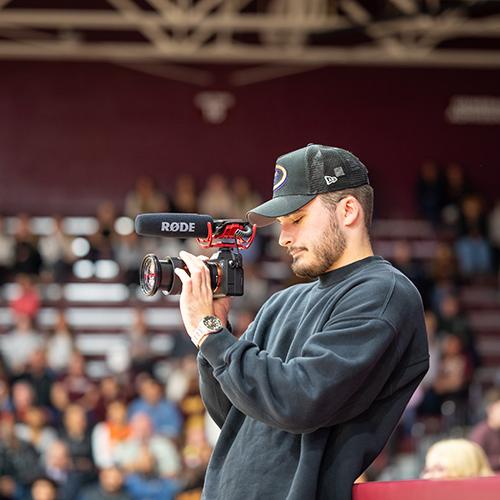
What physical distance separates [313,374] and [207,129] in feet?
Result: 50.7

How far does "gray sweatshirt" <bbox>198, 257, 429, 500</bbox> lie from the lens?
264 centimetres

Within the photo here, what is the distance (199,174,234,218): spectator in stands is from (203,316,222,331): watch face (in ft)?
43.2

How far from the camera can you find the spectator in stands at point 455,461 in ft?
14.7

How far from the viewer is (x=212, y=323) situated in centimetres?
277

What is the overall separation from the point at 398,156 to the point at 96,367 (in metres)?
6.28

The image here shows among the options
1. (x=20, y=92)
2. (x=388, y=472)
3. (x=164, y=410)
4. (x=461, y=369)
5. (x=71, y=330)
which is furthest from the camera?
(x=20, y=92)

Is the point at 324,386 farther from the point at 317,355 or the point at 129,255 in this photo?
the point at 129,255

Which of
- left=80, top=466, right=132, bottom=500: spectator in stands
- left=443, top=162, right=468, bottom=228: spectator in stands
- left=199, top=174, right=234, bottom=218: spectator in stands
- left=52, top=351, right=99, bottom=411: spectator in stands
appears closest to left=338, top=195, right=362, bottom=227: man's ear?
left=80, top=466, right=132, bottom=500: spectator in stands

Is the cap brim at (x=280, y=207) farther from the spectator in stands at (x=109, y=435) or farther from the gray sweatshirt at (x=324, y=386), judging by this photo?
the spectator in stands at (x=109, y=435)

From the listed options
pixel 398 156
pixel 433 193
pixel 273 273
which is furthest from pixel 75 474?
pixel 398 156

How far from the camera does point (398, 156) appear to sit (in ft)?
59.5

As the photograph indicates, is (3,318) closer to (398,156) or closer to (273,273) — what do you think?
(273,273)

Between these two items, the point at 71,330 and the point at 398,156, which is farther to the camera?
the point at 398,156

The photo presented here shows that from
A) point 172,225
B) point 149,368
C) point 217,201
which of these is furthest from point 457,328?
point 172,225
